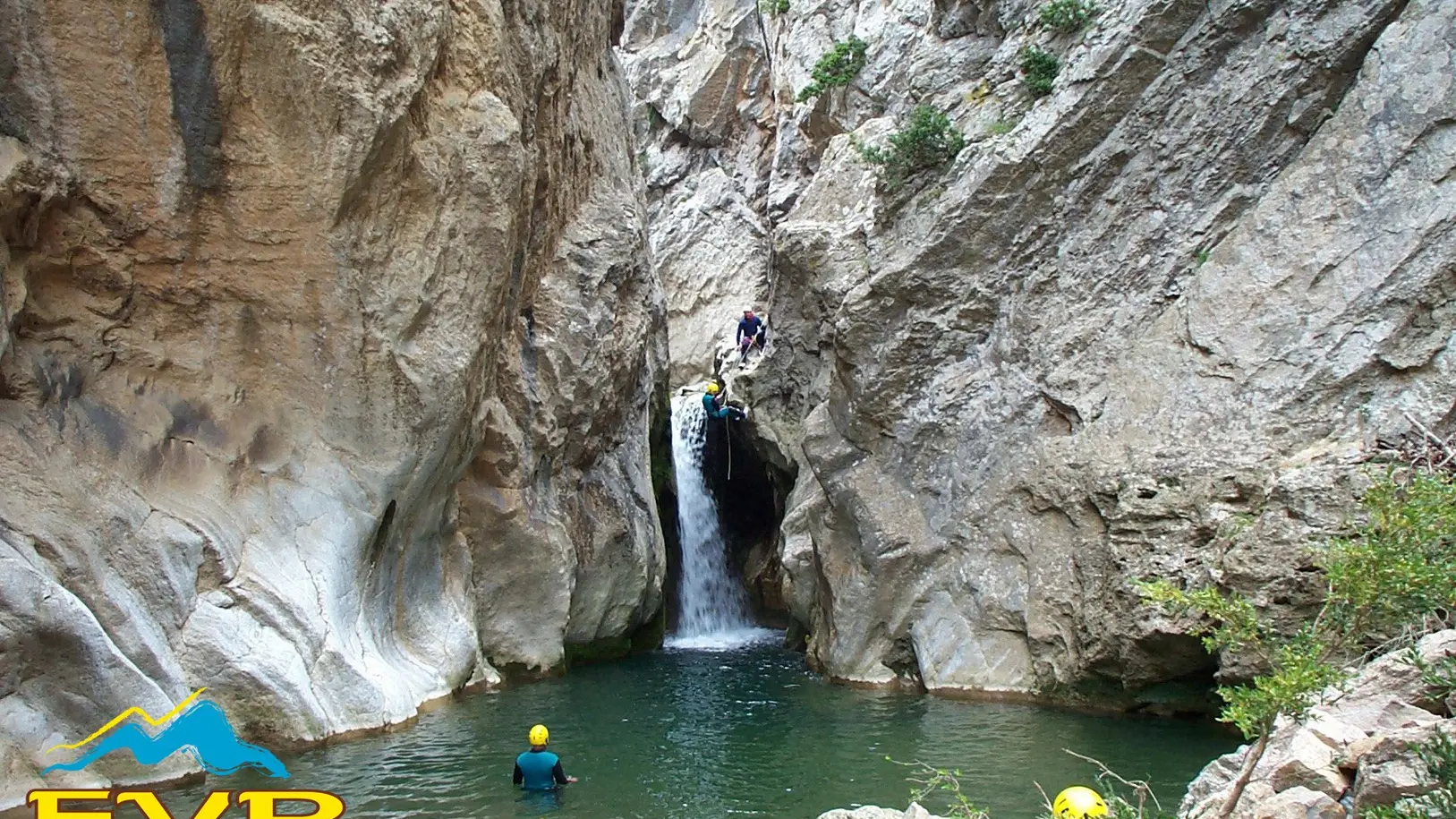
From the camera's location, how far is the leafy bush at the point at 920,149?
17.8m

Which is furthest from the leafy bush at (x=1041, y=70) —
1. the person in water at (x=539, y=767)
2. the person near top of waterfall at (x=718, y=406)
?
the person in water at (x=539, y=767)

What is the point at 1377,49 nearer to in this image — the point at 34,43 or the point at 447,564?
the point at 447,564

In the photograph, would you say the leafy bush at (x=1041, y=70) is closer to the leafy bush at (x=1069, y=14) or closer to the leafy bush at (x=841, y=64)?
the leafy bush at (x=1069, y=14)

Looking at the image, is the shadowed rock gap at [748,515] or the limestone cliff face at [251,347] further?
the shadowed rock gap at [748,515]

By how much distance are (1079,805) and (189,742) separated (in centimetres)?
794

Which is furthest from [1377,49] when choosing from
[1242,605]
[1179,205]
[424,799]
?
[424,799]

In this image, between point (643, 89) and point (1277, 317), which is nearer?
point (1277, 317)

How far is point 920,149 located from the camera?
17.9 m

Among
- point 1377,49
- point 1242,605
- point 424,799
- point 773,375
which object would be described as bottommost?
point 424,799

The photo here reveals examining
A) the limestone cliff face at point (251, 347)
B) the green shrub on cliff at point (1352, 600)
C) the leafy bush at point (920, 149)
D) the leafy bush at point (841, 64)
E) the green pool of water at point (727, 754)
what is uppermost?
the leafy bush at point (841, 64)

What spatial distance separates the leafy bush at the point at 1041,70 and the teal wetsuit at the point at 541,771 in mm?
12685

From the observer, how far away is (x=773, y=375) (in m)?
23.4

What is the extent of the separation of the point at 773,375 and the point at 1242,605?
1749 cm

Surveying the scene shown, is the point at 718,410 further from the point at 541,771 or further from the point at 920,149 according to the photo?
the point at 541,771
